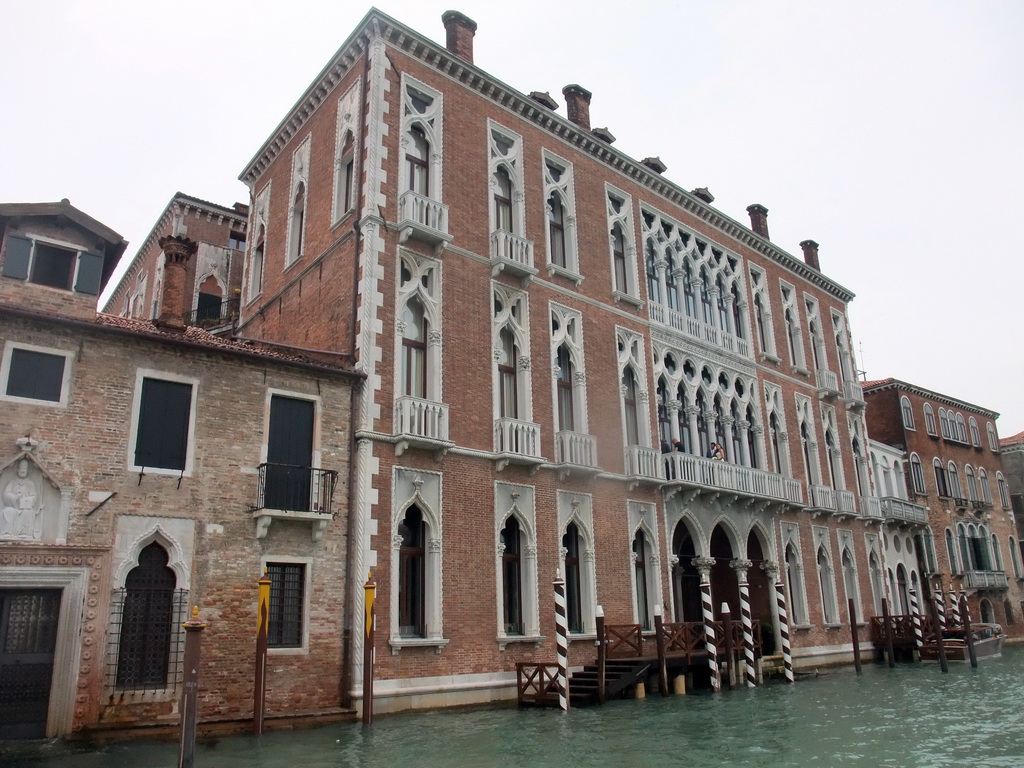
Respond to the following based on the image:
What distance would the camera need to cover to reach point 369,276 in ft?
55.5

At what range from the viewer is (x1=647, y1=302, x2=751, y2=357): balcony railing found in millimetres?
23766

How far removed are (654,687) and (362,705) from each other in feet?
25.9

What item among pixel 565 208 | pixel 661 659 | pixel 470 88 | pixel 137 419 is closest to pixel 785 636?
pixel 661 659

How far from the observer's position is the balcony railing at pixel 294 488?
14.5m

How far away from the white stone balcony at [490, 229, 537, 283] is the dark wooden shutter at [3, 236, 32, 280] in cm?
913

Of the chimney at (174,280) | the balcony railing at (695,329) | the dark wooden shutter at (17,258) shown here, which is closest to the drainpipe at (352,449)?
the chimney at (174,280)

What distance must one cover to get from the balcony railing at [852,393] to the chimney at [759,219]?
21.1ft

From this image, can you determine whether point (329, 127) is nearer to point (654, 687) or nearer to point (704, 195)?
point (704, 195)

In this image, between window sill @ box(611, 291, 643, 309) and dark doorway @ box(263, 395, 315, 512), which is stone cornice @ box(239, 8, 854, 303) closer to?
window sill @ box(611, 291, 643, 309)

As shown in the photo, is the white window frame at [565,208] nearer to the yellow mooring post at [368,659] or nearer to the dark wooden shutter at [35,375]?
the yellow mooring post at [368,659]

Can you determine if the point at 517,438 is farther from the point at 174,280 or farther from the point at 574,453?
the point at 174,280

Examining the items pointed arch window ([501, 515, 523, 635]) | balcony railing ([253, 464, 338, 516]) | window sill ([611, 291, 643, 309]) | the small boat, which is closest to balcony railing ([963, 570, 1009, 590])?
the small boat

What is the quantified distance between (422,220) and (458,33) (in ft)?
19.0

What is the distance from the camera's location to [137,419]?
13.6 metres
